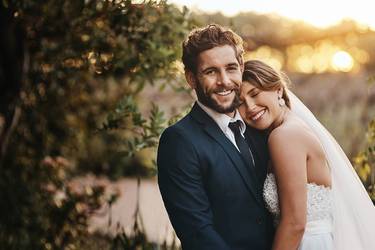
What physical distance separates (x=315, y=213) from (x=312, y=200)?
7 cm

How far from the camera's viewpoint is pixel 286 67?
1591cm

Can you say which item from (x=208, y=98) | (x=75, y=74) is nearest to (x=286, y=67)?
(x=75, y=74)

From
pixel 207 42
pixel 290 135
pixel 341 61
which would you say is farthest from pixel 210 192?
pixel 341 61

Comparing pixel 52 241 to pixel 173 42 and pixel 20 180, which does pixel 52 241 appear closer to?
pixel 20 180

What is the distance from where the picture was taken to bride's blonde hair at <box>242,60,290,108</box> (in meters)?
3.27

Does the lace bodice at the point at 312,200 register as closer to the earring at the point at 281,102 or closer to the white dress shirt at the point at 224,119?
the white dress shirt at the point at 224,119

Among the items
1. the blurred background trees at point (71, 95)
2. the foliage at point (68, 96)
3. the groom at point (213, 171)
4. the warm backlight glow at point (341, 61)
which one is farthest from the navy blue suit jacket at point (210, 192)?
the warm backlight glow at point (341, 61)

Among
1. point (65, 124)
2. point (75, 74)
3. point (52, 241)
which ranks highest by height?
point (75, 74)

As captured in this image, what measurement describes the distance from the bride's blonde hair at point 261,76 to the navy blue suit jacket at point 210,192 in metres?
0.30

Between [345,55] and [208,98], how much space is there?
10.9 meters

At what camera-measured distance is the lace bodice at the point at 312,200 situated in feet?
10.5

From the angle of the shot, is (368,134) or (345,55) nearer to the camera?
(368,134)

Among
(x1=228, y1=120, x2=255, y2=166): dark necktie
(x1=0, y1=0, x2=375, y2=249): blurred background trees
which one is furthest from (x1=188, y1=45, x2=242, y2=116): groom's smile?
(x1=0, y1=0, x2=375, y2=249): blurred background trees

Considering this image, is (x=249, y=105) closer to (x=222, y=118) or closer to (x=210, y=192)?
(x=222, y=118)
